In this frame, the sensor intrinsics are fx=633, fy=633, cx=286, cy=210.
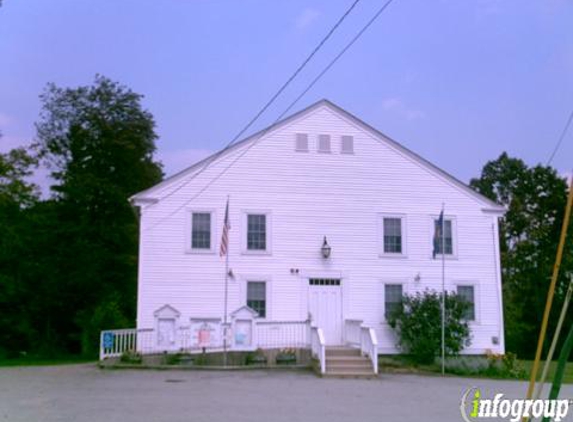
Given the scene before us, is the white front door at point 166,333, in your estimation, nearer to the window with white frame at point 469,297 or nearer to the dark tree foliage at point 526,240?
the window with white frame at point 469,297

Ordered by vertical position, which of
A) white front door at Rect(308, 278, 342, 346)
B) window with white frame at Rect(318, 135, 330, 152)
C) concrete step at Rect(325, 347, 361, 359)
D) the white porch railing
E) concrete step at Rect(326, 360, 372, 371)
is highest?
window with white frame at Rect(318, 135, 330, 152)

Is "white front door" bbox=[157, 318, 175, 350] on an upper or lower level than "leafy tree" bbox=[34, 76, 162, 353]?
lower

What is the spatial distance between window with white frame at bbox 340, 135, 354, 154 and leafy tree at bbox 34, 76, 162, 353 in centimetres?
1307

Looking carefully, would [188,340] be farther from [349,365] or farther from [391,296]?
[391,296]

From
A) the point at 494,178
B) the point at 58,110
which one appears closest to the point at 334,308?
the point at 58,110

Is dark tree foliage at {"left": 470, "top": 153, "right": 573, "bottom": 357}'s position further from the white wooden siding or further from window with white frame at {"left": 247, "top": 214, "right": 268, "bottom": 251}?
window with white frame at {"left": 247, "top": 214, "right": 268, "bottom": 251}

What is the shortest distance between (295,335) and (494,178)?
103ft

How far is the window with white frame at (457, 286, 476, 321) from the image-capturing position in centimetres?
2045

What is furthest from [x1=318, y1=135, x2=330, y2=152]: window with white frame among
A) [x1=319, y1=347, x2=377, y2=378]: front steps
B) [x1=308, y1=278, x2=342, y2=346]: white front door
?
[x1=319, y1=347, x2=377, y2=378]: front steps

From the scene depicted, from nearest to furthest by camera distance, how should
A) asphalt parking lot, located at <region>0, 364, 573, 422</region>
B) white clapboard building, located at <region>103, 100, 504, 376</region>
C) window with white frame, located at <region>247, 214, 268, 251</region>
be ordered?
asphalt parking lot, located at <region>0, 364, 573, 422</region> < white clapboard building, located at <region>103, 100, 504, 376</region> < window with white frame, located at <region>247, 214, 268, 251</region>

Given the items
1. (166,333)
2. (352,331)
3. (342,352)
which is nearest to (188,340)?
(166,333)

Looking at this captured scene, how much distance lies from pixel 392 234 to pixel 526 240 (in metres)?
23.9

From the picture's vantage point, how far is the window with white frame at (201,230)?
19594mm

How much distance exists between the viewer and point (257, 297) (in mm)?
19547
